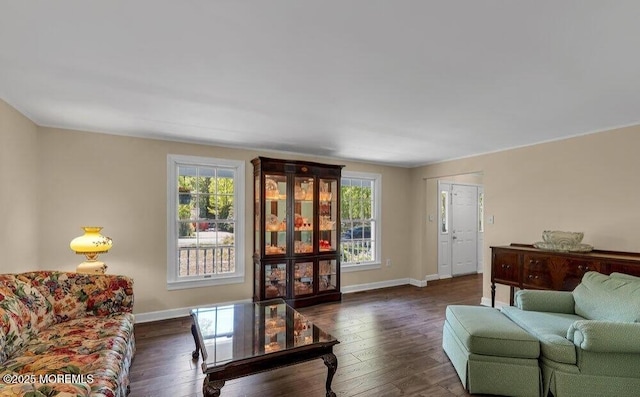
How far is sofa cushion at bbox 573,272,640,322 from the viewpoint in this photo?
2.30 meters

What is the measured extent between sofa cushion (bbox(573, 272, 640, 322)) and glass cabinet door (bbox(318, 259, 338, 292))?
2.91m

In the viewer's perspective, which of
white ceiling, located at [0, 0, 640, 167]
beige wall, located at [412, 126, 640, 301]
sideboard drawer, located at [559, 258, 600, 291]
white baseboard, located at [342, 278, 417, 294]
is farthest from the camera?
white baseboard, located at [342, 278, 417, 294]

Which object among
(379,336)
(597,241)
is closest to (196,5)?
(379,336)

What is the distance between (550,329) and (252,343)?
7.49 ft

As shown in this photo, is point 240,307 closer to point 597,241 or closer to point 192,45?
point 192,45

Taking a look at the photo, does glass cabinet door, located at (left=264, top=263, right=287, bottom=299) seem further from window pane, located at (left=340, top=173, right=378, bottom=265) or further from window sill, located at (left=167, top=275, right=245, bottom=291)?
window pane, located at (left=340, top=173, right=378, bottom=265)

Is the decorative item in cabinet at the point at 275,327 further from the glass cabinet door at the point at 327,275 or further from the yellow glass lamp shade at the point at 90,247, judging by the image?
the yellow glass lamp shade at the point at 90,247

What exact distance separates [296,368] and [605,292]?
266 cm

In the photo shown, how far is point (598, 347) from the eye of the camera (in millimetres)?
2043

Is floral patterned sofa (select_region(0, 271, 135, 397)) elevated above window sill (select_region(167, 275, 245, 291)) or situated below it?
above

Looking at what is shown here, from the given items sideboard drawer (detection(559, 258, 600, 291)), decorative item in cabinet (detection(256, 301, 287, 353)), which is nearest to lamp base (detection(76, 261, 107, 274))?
decorative item in cabinet (detection(256, 301, 287, 353))

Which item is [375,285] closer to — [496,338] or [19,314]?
[496,338]

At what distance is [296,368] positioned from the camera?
8.78 feet

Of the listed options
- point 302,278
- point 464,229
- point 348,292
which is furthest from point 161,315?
point 464,229
